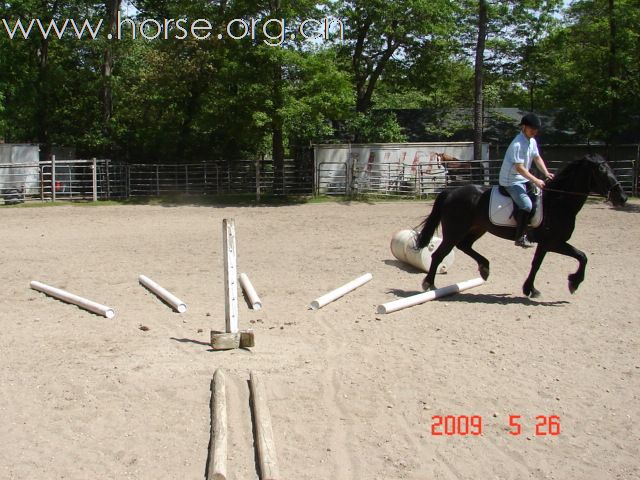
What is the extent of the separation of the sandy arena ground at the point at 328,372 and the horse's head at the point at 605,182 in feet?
4.47

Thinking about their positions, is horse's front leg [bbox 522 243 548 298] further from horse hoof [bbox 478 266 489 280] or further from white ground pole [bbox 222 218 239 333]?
white ground pole [bbox 222 218 239 333]

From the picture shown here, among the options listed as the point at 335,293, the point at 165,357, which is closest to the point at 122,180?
the point at 335,293

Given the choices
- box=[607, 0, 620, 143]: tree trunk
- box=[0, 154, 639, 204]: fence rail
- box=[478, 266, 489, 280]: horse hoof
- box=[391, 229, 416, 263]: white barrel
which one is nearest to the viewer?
box=[478, 266, 489, 280]: horse hoof

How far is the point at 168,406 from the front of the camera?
17.8 ft

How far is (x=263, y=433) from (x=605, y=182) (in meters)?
6.24

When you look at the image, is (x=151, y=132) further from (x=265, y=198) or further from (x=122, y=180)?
(x=265, y=198)

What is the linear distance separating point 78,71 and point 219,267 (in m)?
24.8

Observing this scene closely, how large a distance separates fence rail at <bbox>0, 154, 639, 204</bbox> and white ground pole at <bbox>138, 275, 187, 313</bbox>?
53.7 ft

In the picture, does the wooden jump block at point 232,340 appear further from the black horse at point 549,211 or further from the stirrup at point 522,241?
the stirrup at point 522,241

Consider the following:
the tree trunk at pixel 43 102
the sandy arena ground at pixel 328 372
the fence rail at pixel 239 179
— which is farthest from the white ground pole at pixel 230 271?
the tree trunk at pixel 43 102

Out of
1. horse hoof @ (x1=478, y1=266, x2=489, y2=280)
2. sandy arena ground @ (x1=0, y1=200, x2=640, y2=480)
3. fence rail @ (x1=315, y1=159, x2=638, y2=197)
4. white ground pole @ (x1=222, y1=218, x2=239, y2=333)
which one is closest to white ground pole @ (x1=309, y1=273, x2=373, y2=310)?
sandy arena ground @ (x1=0, y1=200, x2=640, y2=480)

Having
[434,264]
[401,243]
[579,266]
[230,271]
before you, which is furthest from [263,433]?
[401,243]
